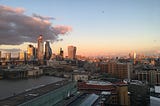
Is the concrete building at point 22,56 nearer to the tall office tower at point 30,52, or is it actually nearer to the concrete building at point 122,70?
the tall office tower at point 30,52

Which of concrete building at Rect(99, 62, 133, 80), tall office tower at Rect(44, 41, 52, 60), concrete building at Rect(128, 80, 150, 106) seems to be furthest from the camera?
tall office tower at Rect(44, 41, 52, 60)

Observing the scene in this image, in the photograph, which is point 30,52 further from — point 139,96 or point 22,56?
point 139,96

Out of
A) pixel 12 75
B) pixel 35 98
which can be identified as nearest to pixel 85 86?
pixel 35 98

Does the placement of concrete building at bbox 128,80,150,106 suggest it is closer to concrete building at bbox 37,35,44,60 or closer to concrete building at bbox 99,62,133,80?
concrete building at bbox 99,62,133,80

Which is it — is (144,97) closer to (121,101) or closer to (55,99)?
(121,101)

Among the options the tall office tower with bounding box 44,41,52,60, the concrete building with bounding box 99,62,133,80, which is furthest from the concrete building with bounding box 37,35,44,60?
the concrete building with bounding box 99,62,133,80

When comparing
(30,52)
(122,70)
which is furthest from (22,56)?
(122,70)

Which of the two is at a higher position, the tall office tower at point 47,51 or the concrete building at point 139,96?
the tall office tower at point 47,51

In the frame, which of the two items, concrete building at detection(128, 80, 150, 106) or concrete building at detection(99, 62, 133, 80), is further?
concrete building at detection(99, 62, 133, 80)

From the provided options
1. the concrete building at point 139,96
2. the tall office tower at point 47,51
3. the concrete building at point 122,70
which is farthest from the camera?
the tall office tower at point 47,51

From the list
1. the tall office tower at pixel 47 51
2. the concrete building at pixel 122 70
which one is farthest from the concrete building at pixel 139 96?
the tall office tower at pixel 47 51

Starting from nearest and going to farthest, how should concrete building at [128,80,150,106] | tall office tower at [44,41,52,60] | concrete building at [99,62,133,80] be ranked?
concrete building at [128,80,150,106], concrete building at [99,62,133,80], tall office tower at [44,41,52,60]
